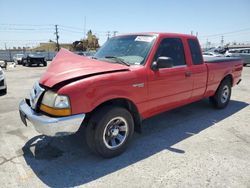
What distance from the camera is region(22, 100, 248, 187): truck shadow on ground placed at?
9.96 feet

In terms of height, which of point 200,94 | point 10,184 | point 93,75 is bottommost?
point 10,184

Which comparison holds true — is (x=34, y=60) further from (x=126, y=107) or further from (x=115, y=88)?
(x=115, y=88)

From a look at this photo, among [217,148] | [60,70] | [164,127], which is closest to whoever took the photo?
[60,70]

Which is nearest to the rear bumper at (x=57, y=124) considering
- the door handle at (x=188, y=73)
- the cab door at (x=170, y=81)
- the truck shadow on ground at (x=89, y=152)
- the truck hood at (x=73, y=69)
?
the truck hood at (x=73, y=69)

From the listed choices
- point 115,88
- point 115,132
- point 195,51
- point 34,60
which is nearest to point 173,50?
point 195,51

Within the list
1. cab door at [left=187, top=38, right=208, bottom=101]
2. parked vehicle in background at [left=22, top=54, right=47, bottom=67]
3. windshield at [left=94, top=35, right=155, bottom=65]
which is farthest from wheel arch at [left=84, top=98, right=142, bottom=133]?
parked vehicle in background at [left=22, top=54, right=47, bottom=67]

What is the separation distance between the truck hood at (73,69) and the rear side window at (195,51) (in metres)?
1.90

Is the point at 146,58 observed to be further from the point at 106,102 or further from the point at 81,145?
the point at 81,145

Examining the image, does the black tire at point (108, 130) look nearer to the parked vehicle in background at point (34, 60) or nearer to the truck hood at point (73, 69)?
the truck hood at point (73, 69)

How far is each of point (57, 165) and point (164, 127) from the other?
7.61 ft

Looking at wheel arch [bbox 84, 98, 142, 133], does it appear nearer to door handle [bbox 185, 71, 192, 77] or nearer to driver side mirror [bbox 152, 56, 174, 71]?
driver side mirror [bbox 152, 56, 174, 71]

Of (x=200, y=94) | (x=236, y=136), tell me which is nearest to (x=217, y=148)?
(x=236, y=136)

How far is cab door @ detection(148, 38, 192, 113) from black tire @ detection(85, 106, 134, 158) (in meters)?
0.61

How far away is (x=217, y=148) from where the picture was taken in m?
3.76
